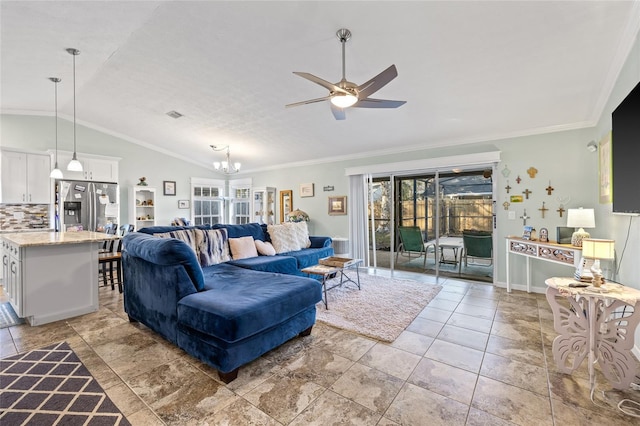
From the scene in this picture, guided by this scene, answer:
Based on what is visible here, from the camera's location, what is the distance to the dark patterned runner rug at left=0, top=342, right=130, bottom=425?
66.0 inches

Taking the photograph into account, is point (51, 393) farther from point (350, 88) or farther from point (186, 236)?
point (350, 88)

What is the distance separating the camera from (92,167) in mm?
5730

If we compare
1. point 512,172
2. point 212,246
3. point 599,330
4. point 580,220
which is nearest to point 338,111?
point 212,246

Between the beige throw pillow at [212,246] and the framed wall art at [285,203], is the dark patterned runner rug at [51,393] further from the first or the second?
the framed wall art at [285,203]

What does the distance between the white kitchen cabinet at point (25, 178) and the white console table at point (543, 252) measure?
7.78m

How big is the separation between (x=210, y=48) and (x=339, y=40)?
1.45 meters

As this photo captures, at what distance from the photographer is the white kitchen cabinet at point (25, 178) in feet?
15.6

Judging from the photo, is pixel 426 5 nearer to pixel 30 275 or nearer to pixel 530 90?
pixel 530 90

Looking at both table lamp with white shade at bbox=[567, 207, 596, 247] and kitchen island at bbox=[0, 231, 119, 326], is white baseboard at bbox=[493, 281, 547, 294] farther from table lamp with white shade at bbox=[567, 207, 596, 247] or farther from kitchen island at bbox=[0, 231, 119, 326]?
kitchen island at bbox=[0, 231, 119, 326]

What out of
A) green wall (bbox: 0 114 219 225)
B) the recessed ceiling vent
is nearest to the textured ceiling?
the recessed ceiling vent

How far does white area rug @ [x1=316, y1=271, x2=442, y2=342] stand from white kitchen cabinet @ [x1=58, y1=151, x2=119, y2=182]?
16.7 feet

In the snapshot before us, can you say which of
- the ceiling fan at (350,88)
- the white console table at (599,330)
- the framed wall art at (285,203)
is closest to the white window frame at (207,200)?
the framed wall art at (285,203)

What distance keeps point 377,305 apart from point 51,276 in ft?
12.0

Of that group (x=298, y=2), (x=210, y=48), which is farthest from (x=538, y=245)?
(x=210, y=48)
